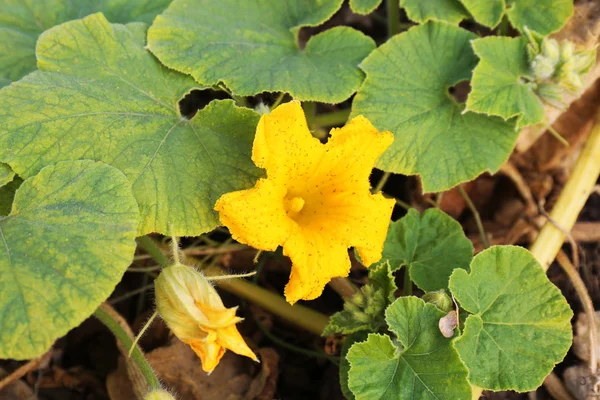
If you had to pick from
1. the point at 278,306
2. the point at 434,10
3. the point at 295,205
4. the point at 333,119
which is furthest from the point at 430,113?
the point at 278,306

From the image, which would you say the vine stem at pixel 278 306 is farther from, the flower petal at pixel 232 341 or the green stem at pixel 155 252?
the flower petal at pixel 232 341

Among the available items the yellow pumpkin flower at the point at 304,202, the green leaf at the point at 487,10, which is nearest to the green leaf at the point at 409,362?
the yellow pumpkin flower at the point at 304,202

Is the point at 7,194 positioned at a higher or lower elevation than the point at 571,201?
higher

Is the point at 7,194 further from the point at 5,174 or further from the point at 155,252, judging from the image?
the point at 155,252

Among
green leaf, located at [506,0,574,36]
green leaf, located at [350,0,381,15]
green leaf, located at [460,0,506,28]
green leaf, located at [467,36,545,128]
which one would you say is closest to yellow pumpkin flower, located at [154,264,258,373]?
green leaf, located at [467,36,545,128]

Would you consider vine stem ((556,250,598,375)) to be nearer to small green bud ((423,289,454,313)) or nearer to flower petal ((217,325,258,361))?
small green bud ((423,289,454,313))

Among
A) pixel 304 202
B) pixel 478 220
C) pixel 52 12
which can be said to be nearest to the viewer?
pixel 304 202
